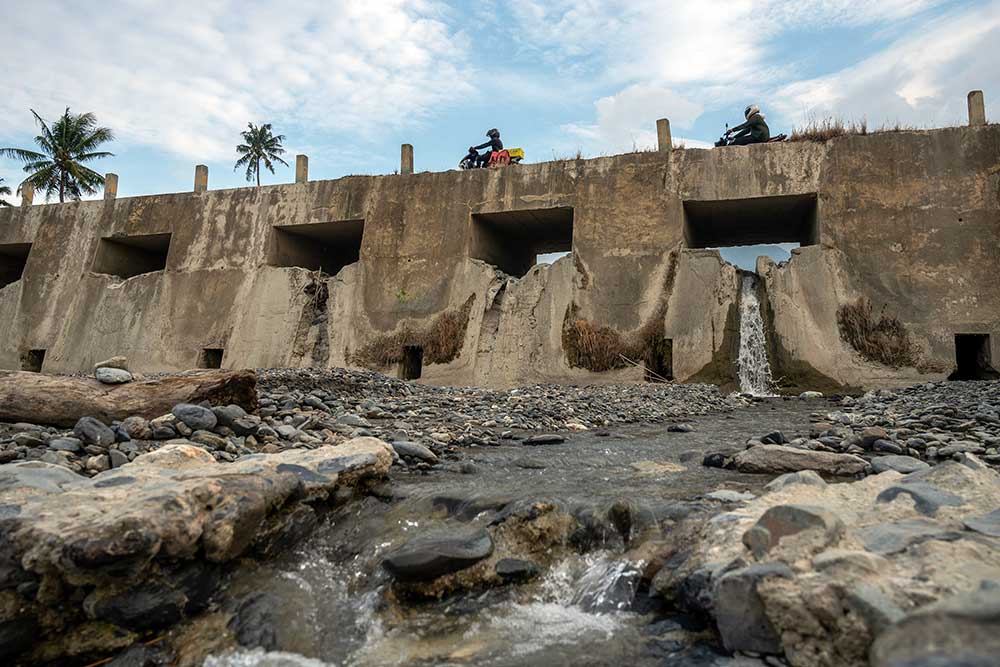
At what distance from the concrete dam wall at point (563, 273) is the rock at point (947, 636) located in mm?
11294

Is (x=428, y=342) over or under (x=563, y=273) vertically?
under

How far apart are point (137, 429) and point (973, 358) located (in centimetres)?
1422

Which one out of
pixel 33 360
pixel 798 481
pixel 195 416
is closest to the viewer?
pixel 798 481

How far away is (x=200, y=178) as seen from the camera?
1780 centimetres

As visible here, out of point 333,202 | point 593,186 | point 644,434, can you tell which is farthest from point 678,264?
point 333,202

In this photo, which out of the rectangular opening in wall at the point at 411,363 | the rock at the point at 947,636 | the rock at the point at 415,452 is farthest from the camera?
the rectangular opening in wall at the point at 411,363

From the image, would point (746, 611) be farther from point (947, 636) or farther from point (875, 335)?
point (875, 335)

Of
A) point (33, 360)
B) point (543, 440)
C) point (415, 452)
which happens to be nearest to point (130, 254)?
point (33, 360)

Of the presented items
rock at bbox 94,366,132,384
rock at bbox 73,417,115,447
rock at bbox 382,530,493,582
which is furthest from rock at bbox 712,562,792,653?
rock at bbox 94,366,132,384

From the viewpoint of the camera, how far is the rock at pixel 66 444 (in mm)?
4398

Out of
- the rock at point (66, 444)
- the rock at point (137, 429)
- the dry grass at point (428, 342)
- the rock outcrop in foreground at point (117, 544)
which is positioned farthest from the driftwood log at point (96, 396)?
the dry grass at point (428, 342)

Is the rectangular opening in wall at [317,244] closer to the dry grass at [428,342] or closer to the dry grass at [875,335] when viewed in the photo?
the dry grass at [428,342]

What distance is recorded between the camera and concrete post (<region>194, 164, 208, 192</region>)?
1767cm

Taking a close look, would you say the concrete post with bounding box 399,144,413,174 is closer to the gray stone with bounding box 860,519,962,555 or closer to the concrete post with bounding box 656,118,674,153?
the concrete post with bounding box 656,118,674,153
